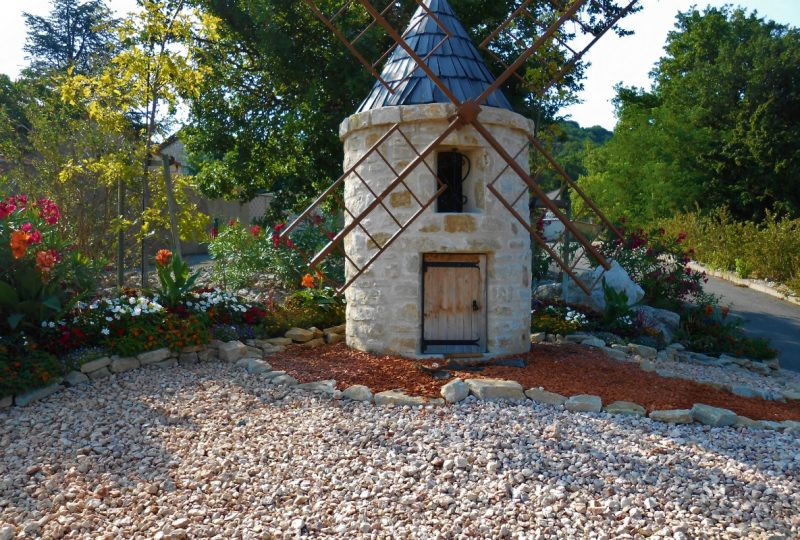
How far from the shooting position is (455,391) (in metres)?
5.05

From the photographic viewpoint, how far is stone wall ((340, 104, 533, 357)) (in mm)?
6473

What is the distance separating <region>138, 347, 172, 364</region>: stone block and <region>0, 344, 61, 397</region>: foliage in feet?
2.43

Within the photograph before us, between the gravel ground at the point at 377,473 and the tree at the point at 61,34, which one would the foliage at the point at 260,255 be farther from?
the tree at the point at 61,34

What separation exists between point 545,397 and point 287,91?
792cm

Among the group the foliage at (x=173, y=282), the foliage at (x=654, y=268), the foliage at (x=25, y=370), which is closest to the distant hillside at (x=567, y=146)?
the foliage at (x=654, y=268)

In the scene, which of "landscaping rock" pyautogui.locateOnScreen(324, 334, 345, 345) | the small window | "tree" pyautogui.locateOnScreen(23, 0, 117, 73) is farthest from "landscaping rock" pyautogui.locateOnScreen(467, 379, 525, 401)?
"tree" pyautogui.locateOnScreen(23, 0, 117, 73)

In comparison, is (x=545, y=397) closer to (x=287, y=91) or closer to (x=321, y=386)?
(x=321, y=386)

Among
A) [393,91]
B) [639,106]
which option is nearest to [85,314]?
[393,91]

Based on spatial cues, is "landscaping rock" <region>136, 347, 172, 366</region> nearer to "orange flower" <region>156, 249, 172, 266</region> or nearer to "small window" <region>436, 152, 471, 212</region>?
"orange flower" <region>156, 249, 172, 266</region>

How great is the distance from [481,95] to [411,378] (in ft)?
9.68

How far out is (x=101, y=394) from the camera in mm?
5316

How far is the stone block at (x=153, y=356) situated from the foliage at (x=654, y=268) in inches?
300

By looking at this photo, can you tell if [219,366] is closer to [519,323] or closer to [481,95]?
[519,323]

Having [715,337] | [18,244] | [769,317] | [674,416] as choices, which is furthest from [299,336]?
[769,317]
